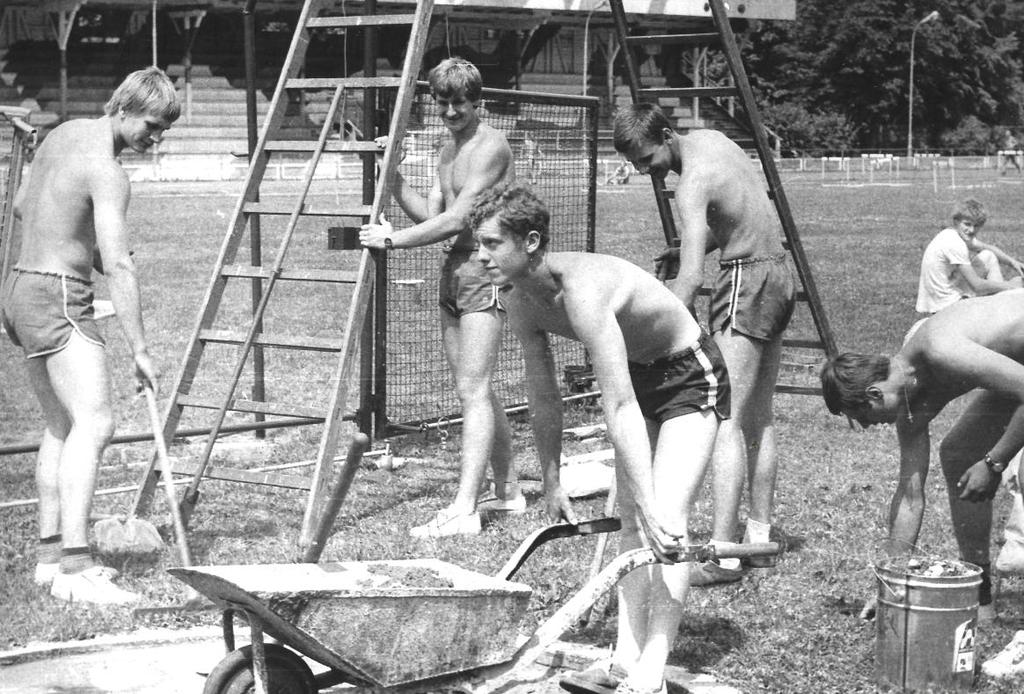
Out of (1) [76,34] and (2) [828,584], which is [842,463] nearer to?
(2) [828,584]

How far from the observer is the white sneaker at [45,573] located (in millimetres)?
5652

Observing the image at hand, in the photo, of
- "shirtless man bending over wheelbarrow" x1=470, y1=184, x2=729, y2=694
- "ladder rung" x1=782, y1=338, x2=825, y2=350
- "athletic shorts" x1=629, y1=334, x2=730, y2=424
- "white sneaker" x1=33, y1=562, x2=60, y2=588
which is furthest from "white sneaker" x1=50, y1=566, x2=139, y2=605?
"ladder rung" x1=782, y1=338, x2=825, y2=350

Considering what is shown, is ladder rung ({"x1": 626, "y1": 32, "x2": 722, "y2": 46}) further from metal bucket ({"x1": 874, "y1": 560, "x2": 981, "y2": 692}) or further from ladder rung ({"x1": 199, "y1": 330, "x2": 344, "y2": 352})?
metal bucket ({"x1": 874, "y1": 560, "x2": 981, "y2": 692})

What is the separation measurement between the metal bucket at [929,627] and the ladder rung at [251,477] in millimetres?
2820

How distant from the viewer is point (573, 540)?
6.52 meters

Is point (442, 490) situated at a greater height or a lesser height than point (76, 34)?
lesser

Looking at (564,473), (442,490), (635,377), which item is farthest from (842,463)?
(635,377)

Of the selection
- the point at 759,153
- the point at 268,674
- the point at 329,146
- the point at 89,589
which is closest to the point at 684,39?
the point at 759,153

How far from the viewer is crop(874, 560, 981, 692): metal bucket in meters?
4.54

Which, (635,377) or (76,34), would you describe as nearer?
(635,377)

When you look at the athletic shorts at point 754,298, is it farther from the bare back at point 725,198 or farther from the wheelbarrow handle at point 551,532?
the wheelbarrow handle at point 551,532

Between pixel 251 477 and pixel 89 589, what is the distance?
120 centimetres

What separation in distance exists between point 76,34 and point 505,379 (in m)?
40.7

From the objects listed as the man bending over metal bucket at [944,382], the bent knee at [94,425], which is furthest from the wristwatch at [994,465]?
the bent knee at [94,425]
